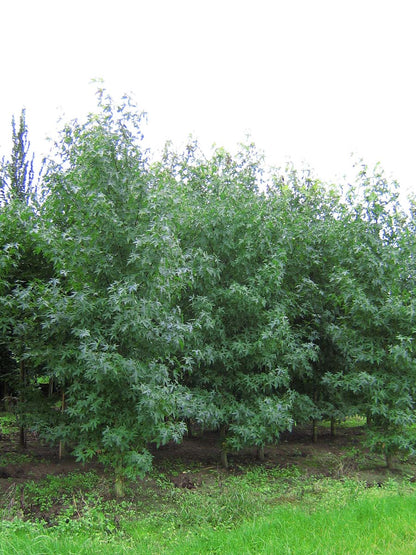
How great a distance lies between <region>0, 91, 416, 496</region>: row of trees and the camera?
19.2ft

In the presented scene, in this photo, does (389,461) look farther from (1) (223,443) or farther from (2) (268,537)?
(2) (268,537)

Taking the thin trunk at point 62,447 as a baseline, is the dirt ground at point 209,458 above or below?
below

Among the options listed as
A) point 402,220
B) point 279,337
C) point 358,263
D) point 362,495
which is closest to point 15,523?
point 362,495

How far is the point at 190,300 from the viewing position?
25.5ft

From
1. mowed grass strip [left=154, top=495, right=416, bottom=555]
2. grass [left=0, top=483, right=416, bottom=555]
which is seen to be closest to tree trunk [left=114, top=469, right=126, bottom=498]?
grass [left=0, top=483, right=416, bottom=555]

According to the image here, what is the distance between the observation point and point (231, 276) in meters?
8.47

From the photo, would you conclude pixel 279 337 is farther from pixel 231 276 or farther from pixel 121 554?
pixel 121 554

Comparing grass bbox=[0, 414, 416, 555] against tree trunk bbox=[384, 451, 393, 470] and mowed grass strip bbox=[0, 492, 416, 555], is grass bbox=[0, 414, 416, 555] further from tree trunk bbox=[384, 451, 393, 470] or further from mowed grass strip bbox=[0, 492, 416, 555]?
tree trunk bbox=[384, 451, 393, 470]

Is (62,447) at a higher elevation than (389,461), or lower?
higher

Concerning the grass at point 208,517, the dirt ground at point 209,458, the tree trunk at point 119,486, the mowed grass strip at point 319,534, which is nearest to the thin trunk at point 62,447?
the dirt ground at point 209,458

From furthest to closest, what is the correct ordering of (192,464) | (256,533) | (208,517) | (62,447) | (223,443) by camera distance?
1. (192,464)
2. (223,443)
3. (62,447)
4. (208,517)
5. (256,533)

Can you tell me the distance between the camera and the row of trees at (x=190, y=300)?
231 inches

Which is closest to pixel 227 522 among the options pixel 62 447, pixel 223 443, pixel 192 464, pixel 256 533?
pixel 256 533

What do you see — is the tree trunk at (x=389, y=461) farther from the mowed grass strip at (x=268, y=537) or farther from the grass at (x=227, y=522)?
the mowed grass strip at (x=268, y=537)
